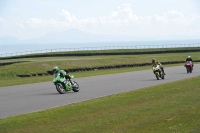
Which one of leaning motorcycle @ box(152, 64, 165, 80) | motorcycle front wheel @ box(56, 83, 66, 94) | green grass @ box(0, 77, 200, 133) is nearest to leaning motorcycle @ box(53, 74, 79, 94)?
motorcycle front wheel @ box(56, 83, 66, 94)

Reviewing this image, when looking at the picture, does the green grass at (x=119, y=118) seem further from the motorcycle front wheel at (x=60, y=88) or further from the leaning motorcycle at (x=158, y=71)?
the leaning motorcycle at (x=158, y=71)

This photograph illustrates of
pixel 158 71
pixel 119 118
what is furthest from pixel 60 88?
pixel 119 118

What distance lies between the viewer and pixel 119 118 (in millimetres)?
12344

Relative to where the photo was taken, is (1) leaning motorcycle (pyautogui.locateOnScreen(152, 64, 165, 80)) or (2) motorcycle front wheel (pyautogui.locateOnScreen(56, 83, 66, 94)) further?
(1) leaning motorcycle (pyautogui.locateOnScreen(152, 64, 165, 80))

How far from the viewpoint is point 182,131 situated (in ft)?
32.8

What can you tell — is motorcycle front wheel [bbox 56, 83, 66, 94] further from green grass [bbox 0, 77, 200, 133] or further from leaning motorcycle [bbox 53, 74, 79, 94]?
green grass [bbox 0, 77, 200, 133]

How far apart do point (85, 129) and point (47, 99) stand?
8.63m

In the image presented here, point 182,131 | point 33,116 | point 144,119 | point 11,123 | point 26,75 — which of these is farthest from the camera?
point 26,75

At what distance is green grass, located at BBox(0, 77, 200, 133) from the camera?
10812mm

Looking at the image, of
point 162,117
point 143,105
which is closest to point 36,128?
point 162,117

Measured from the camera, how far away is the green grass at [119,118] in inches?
426

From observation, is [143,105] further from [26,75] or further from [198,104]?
[26,75]

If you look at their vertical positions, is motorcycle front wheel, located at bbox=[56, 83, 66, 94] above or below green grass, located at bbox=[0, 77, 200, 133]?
below

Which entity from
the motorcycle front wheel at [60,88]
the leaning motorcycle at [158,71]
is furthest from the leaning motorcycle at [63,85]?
the leaning motorcycle at [158,71]
